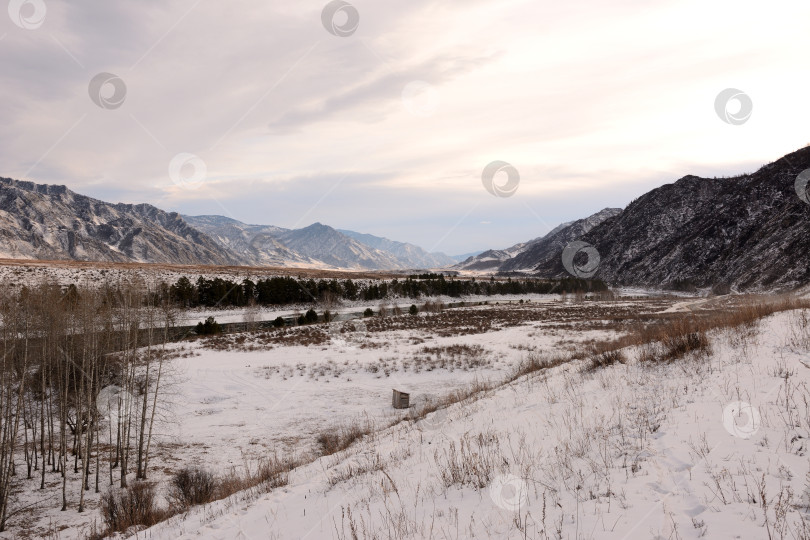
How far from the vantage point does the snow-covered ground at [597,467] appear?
415 cm

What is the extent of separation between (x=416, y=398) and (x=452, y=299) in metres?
75.4

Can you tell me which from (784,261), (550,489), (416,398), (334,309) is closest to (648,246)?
(784,261)

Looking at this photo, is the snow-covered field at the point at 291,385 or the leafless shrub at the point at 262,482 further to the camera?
the snow-covered field at the point at 291,385

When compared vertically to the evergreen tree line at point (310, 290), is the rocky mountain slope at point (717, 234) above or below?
above

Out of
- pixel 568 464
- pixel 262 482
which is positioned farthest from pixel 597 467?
pixel 262 482

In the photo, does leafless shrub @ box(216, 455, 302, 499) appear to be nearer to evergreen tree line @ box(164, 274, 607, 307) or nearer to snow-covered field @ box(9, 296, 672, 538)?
snow-covered field @ box(9, 296, 672, 538)

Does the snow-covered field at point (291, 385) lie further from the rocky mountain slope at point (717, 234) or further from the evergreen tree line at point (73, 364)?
the rocky mountain slope at point (717, 234)

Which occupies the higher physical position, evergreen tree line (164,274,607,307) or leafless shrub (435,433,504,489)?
evergreen tree line (164,274,607,307)

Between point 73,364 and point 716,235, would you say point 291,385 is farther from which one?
point 716,235

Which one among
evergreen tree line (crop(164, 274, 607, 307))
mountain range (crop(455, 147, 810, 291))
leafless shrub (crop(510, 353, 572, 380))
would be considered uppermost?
mountain range (crop(455, 147, 810, 291))

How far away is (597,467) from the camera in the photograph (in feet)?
17.5

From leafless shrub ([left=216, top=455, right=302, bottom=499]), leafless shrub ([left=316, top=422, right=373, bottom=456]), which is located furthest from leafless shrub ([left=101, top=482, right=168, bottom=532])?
leafless shrub ([left=316, top=422, right=373, bottom=456])

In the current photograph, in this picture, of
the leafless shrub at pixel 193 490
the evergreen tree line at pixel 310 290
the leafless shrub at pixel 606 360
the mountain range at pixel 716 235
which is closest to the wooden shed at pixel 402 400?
the leafless shrub at pixel 193 490

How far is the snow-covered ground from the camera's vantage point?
163 inches
